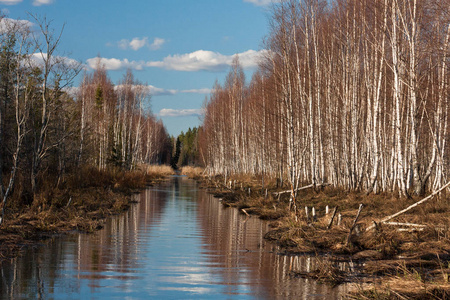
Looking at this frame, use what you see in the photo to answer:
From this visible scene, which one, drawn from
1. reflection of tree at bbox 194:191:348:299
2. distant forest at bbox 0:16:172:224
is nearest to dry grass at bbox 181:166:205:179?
distant forest at bbox 0:16:172:224

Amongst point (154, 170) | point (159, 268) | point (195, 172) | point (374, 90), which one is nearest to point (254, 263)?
point (159, 268)

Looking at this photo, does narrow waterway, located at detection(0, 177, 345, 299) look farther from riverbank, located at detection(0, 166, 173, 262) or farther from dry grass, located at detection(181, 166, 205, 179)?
dry grass, located at detection(181, 166, 205, 179)

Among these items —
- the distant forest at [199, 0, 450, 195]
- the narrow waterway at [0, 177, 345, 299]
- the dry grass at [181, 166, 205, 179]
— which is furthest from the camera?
the dry grass at [181, 166, 205, 179]

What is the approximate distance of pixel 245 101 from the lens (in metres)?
50.7

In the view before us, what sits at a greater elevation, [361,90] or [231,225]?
[361,90]

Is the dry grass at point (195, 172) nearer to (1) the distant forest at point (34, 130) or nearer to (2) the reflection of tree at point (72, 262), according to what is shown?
(1) the distant forest at point (34, 130)

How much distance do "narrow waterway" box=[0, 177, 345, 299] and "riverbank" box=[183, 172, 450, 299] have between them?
59cm

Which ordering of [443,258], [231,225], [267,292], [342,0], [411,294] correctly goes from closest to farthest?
[411,294], [267,292], [443,258], [231,225], [342,0]

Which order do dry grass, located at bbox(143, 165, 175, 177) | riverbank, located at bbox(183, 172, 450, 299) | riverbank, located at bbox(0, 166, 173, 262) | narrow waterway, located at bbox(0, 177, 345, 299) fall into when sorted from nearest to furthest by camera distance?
riverbank, located at bbox(183, 172, 450, 299), narrow waterway, located at bbox(0, 177, 345, 299), riverbank, located at bbox(0, 166, 173, 262), dry grass, located at bbox(143, 165, 175, 177)

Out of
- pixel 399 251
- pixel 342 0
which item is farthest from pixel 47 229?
pixel 342 0

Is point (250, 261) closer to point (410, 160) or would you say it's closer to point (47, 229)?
point (47, 229)

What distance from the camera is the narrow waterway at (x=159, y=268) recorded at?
24.7 feet

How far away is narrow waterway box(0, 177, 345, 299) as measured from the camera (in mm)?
7539

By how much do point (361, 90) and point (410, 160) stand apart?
6.43m
